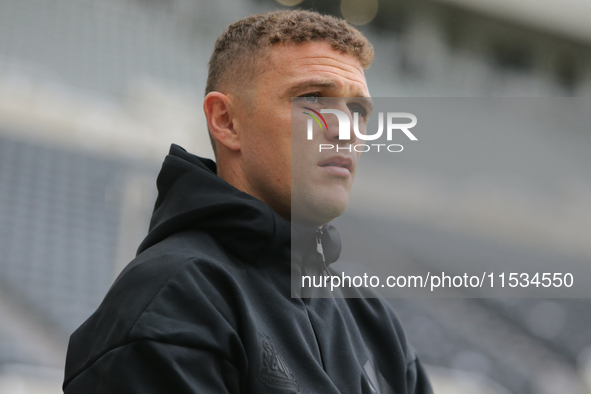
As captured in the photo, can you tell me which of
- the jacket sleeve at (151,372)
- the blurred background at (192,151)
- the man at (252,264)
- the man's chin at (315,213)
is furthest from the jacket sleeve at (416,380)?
the blurred background at (192,151)

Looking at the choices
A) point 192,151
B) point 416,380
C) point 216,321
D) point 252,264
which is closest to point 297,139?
point 252,264

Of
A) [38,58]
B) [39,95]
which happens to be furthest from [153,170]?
[38,58]

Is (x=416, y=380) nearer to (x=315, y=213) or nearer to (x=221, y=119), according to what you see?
(x=315, y=213)

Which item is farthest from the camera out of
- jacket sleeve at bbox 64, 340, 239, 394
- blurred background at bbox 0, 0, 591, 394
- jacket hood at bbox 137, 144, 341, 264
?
blurred background at bbox 0, 0, 591, 394

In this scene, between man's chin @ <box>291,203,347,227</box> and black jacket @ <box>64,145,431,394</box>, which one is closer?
black jacket @ <box>64,145,431,394</box>

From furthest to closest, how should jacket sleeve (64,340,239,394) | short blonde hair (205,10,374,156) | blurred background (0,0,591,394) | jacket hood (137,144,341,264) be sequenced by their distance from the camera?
blurred background (0,0,591,394), short blonde hair (205,10,374,156), jacket hood (137,144,341,264), jacket sleeve (64,340,239,394)

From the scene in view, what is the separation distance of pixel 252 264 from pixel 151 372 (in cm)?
21

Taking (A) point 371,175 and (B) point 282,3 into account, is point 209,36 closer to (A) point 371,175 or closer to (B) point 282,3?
(B) point 282,3

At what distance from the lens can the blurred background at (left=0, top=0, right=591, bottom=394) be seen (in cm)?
310

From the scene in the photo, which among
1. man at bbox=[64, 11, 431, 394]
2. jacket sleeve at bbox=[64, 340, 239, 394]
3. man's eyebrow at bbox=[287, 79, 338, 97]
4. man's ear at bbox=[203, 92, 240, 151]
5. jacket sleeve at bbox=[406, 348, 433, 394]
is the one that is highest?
man's eyebrow at bbox=[287, 79, 338, 97]

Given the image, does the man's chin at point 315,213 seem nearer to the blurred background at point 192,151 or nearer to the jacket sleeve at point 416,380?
the jacket sleeve at point 416,380

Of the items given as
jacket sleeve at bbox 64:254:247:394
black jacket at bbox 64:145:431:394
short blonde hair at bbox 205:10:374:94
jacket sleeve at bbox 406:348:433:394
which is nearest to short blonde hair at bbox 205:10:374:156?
short blonde hair at bbox 205:10:374:94

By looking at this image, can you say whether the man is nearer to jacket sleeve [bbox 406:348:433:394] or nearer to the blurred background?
jacket sleeve [bbox 406:348:433:394]

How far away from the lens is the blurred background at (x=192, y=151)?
3100mm
